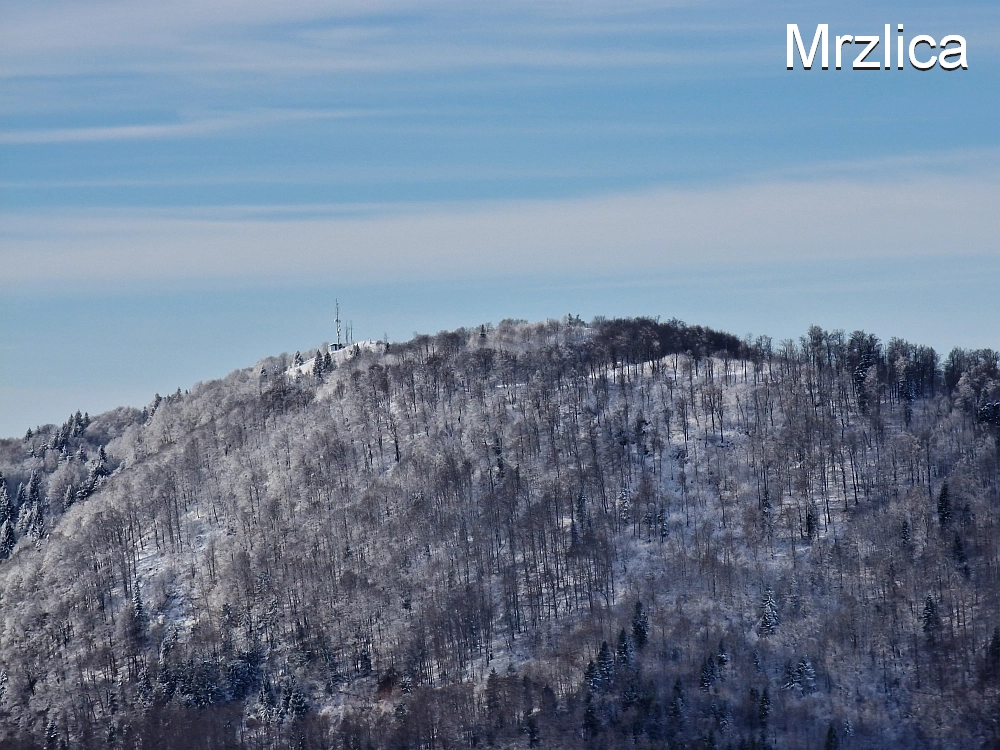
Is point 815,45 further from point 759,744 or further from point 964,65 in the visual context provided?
point 759,744

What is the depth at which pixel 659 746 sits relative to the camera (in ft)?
655

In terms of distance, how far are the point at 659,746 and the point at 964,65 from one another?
111 m

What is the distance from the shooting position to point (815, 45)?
415ft

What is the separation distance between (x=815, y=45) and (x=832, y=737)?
106 m

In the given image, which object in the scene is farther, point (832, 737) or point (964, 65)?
point (832, 737)

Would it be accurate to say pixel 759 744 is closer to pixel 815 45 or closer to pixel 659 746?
pixel 659 746

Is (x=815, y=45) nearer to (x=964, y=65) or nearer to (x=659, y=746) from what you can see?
(x=964, y=65)

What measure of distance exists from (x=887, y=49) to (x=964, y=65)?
22.2 feet

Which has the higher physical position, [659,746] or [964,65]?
[964,65]

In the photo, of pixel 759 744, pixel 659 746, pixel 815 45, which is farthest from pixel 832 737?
pixel 815 45

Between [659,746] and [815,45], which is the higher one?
[815,45]

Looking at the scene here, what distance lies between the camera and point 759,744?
19962 cm

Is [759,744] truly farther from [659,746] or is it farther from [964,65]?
[964,65]

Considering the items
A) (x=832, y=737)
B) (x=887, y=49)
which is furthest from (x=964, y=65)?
(x=832, y=737)
